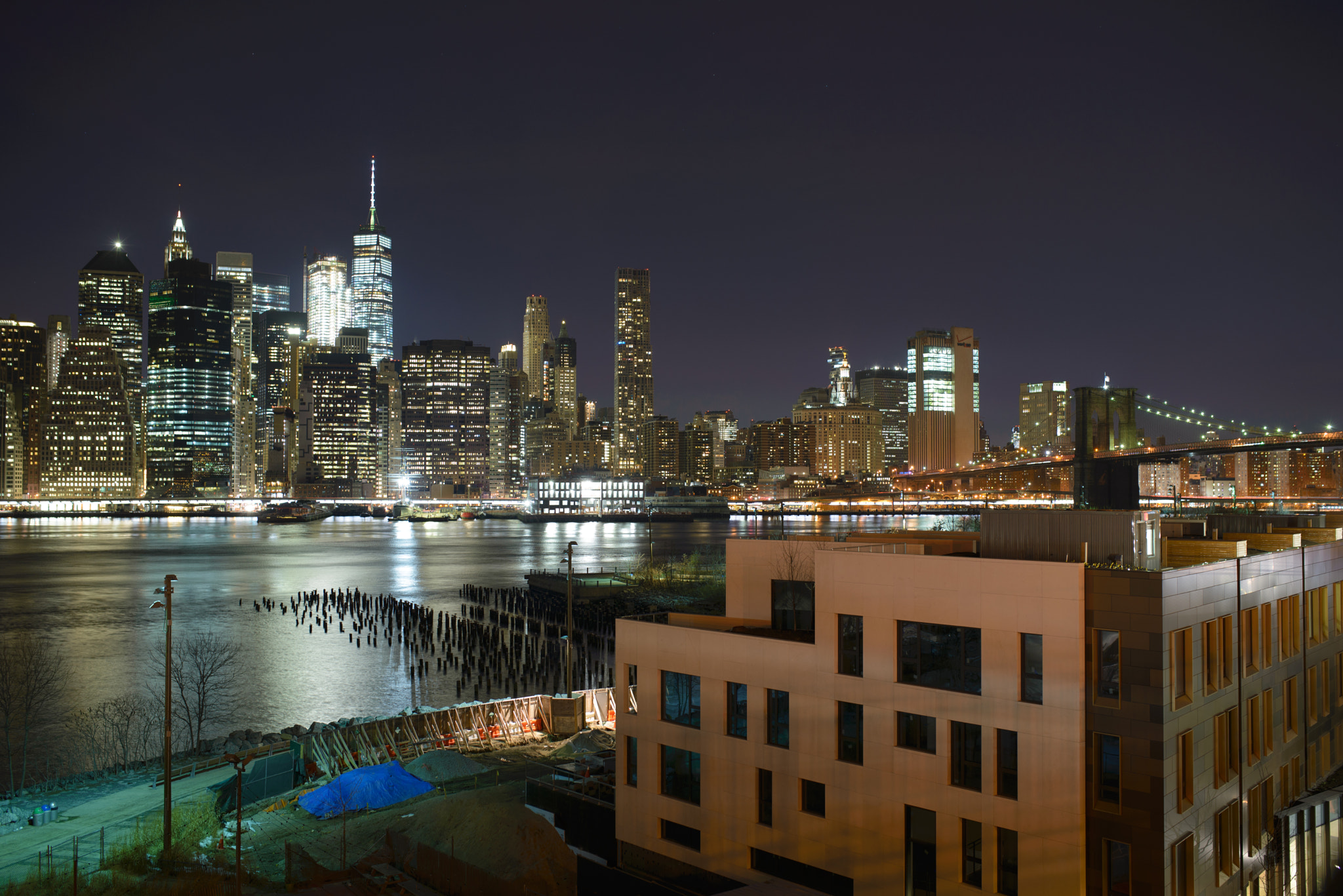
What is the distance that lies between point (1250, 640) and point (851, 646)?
552cm

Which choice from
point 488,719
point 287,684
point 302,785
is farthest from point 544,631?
point 302,785

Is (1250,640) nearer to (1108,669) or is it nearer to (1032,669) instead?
(1108,669)

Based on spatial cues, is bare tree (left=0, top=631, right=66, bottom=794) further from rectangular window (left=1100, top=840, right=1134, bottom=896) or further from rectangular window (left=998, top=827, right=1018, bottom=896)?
rectangular window (left=1100, top=840, right=1134, bottom=896)

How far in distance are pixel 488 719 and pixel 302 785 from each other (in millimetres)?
5296

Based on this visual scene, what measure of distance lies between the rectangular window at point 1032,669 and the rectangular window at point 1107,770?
31.4 inches

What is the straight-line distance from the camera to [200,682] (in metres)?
30.9

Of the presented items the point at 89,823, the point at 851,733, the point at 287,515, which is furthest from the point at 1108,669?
the point at 287,515

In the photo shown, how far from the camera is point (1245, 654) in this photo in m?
12.7

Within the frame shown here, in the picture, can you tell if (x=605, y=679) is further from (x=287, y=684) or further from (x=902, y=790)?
(x=902, y=790)

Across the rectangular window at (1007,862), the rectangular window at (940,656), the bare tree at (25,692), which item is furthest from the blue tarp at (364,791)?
the rectangular window at (1007,862)

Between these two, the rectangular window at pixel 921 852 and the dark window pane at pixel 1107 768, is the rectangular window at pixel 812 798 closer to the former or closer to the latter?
the rectangular window at pixel 921 852

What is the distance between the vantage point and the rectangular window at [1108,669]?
10.8 meters

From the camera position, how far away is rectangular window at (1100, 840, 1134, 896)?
10734 millimetres

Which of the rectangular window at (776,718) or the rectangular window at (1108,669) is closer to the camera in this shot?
the rectangular window at (1108,669)
